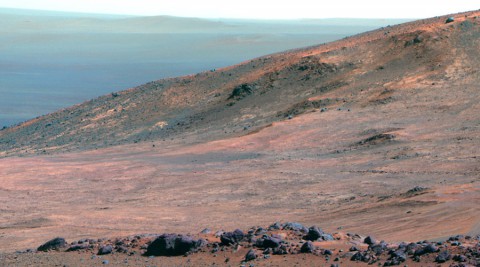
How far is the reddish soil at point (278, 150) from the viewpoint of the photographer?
80.4ft

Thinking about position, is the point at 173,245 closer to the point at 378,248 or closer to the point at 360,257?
the point at 360,257

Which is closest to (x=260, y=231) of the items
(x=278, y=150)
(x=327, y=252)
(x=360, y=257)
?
(x=327, y=252)

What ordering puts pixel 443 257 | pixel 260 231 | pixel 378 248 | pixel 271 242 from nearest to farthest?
1. pixel 443 257
2. pixel 378 248
3. pixel 271 242
4. pixel 260 231

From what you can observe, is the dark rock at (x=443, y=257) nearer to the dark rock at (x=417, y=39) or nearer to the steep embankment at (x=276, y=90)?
the steep embankment at (x=276, y=90)

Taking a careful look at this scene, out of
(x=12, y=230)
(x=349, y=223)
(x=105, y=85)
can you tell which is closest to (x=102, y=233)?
(x=12, y=230)

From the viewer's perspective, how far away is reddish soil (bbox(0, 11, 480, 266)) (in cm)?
2450

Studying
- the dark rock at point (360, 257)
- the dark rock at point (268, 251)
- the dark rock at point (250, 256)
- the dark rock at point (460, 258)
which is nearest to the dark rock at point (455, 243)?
the dark rock at point (460, 258)

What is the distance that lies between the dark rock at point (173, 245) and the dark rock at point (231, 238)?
0.42m

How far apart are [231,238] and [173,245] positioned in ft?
3.95

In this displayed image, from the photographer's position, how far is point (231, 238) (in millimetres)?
16781

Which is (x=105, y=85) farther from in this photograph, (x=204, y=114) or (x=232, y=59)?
(x=204, y=114)

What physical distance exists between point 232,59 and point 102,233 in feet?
429

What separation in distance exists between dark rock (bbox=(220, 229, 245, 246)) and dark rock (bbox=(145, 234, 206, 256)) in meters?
0.42

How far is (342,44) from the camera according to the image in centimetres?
5594
